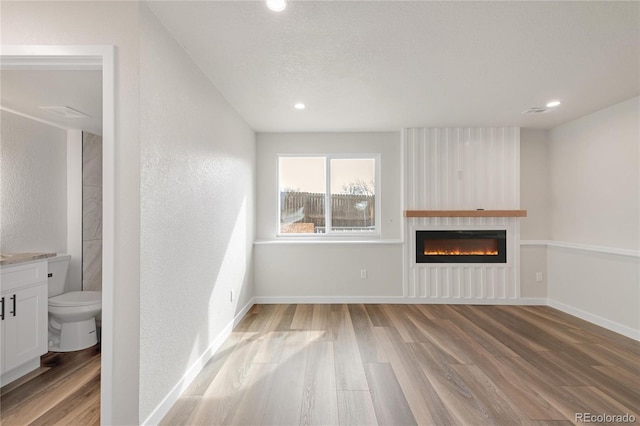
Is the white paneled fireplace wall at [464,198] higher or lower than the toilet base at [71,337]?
higher

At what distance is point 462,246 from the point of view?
4.45 meters

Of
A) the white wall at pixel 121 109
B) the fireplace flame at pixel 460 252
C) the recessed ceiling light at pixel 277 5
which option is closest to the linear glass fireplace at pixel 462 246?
the fireplace flame at pixel 460 252

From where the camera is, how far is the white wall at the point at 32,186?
2.74 meters

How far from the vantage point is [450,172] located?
4422 mm

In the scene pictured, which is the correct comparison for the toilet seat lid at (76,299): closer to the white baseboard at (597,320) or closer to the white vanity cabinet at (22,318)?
the white vanity cabinet at (22,318)

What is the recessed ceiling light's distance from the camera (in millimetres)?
1715

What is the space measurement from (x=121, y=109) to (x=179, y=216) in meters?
0.77

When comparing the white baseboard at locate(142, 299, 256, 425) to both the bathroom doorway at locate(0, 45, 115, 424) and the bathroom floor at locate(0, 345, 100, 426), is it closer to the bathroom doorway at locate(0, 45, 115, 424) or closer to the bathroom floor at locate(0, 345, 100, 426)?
the bathroom doorway at locate(0, 45, 115, 424)

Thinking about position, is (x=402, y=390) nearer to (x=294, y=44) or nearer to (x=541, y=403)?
(x=541, y=403)

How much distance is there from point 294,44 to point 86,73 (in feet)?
4.80

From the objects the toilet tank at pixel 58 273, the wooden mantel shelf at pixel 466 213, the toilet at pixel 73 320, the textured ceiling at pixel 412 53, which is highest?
the textured ceiling at pixel 412 53

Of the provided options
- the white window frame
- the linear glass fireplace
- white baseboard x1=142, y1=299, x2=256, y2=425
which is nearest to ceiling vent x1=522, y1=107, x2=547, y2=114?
the linear glass fireplace

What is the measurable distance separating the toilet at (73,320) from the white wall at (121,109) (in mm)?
1599

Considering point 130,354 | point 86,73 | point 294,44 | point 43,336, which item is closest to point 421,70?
point 294,44
